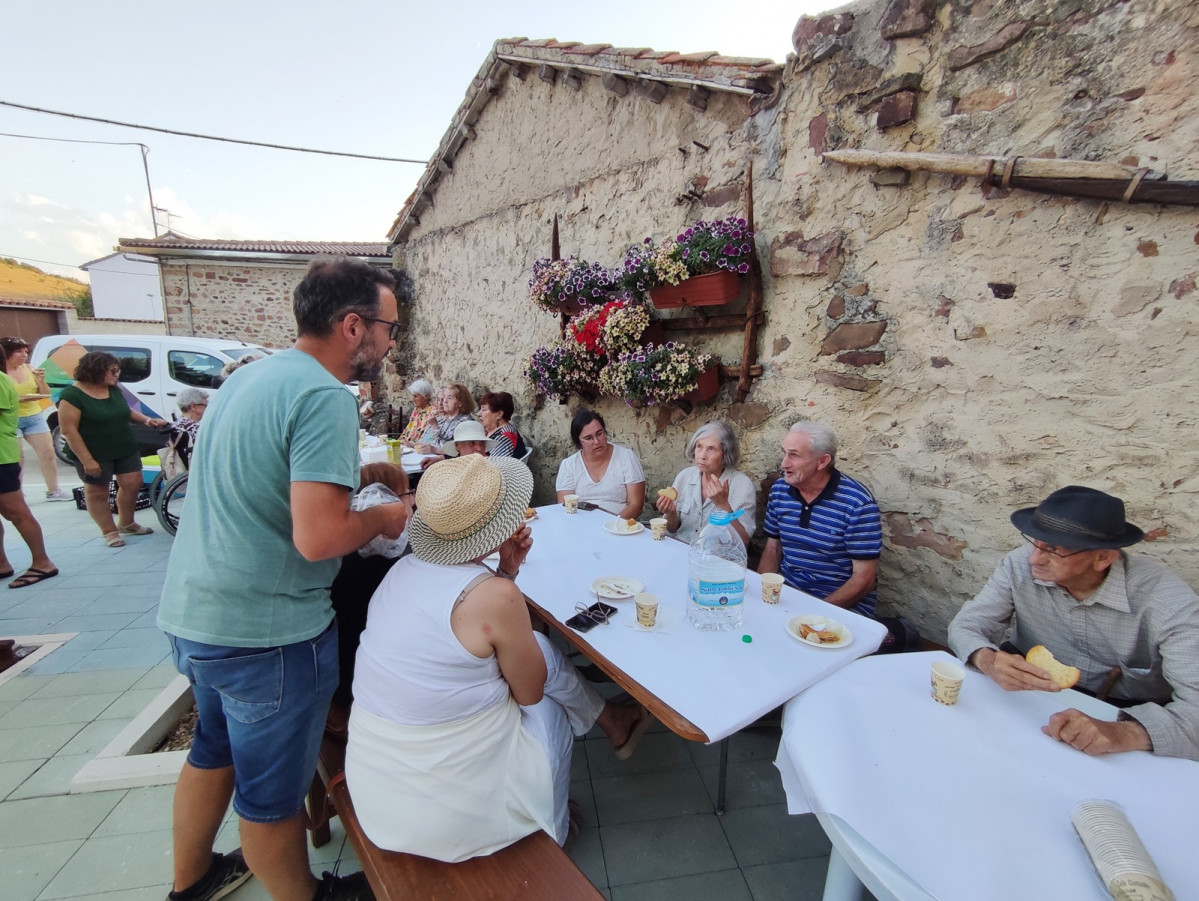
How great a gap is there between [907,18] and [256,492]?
10.1 ft

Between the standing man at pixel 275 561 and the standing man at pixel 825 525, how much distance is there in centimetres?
Result: 179

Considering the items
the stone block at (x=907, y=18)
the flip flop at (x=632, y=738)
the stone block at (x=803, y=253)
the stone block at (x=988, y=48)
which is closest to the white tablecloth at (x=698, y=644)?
the flip flop at (x=632, y=738)

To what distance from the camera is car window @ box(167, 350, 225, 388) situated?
7.78m

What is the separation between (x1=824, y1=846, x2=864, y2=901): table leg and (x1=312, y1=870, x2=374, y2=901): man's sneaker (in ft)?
4.29

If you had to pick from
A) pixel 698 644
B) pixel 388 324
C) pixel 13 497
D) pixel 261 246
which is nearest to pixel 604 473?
pixel 698 644

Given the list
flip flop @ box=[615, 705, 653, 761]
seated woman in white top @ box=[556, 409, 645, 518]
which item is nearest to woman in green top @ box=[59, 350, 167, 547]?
seated woman in white top @ box=[556, 409, 645, 518]

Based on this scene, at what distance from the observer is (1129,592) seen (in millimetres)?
1528

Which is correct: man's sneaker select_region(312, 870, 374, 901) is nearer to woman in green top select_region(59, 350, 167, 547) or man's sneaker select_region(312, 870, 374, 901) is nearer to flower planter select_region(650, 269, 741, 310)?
flower planter select_region(650, 269, 741, 310)

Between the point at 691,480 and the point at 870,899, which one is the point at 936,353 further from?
the point at 870,899

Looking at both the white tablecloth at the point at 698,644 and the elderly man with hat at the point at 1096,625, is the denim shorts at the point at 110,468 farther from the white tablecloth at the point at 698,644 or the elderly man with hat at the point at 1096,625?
the elderly man with hat at the point at 1096,625

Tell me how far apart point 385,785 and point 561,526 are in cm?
165

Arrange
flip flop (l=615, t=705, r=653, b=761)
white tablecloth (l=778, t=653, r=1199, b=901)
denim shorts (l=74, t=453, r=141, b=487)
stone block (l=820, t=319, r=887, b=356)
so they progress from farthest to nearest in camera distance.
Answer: denim shorts (l=74, t=453, r=141, b=487)
stone block (l=820, t=319, r=887, b=356)
flip flop (l=615, t=705, r=653, b=761)
white tablecloth (l=778, t=653, r=1199, b=901)

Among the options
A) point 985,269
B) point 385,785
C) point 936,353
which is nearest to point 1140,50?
point 985,269

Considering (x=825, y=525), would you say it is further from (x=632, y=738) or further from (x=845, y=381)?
(x=632, y=738)
